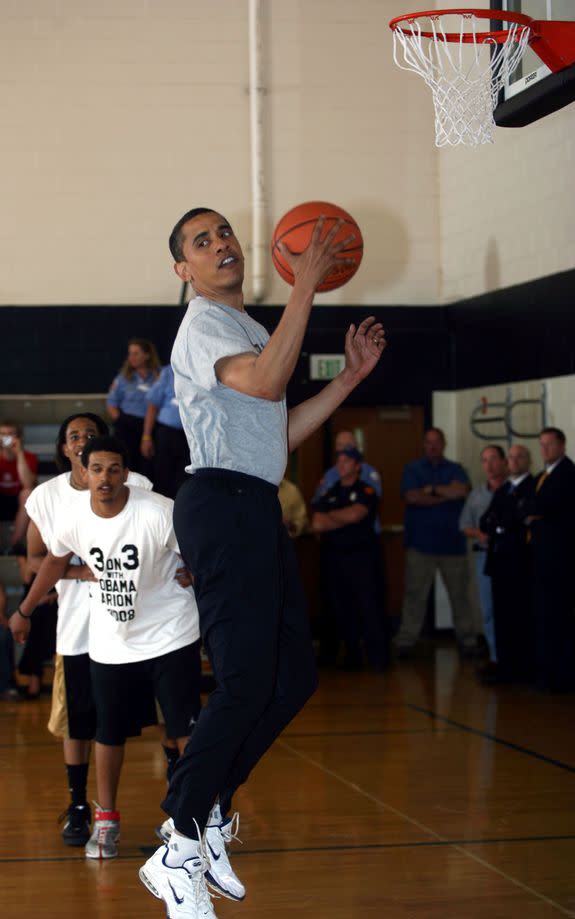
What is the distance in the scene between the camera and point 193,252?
354cm

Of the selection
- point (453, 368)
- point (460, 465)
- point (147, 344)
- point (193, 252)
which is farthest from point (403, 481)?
point (193, 252)

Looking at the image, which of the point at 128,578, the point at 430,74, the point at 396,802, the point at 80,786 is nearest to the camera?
the point at 128,578

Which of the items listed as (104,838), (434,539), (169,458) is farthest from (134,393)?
(104,838)

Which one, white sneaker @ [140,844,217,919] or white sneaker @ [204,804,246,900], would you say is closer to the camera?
white sneaker @ [140,844,217,919]

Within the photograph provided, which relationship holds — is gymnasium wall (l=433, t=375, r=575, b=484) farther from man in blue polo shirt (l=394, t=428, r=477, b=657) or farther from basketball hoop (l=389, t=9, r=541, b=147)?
basketball hoop (l=389, t=9, r=541, b=147)

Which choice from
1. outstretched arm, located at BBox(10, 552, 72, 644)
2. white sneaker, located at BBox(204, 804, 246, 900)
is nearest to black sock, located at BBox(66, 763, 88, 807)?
outstretched arm, located at BBox(10, 552, 72, 644)

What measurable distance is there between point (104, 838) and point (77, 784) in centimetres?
36

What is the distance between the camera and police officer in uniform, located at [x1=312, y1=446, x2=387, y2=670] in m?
10.3

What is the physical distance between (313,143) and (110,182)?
199 centimetres

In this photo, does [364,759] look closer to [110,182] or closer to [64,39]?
[110,182]

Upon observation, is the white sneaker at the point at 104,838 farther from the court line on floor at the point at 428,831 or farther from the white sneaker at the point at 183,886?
the white sneaker at the point at 183,886

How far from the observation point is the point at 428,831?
507 centimetres

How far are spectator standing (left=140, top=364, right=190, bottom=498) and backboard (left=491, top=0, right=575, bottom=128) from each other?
13.8ft

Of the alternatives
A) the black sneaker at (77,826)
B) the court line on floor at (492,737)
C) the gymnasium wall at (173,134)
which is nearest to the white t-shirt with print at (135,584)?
the black sneaker at (77,826)
